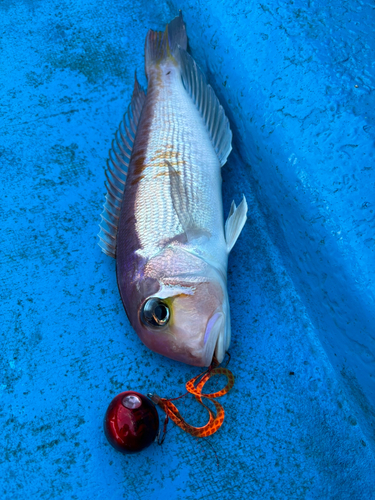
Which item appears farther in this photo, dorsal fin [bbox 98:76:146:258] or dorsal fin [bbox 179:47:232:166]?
dorsal fin [bbox 179:47:232:166]

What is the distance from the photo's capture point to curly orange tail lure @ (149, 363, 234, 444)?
4.41 feet

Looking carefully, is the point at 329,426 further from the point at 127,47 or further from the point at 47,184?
the point at 127,47

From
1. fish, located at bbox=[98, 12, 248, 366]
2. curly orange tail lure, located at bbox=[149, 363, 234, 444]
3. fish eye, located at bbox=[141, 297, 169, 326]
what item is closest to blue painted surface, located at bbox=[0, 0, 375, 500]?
curly orange tail lure, located at bbox=[149, 363, 234, 444]

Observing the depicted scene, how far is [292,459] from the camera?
1318mm

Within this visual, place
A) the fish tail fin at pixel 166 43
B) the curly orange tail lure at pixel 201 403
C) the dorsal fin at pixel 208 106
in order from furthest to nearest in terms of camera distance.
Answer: the fish tail fin at pixel 166 43
the dorsal fin at pixel 208 106
the curly orange tail lure at pixel 201 403

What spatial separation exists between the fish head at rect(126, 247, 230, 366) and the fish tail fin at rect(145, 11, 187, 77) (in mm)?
1189

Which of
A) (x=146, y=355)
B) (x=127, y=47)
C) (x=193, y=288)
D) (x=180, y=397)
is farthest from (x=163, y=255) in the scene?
(x=127, y=47)

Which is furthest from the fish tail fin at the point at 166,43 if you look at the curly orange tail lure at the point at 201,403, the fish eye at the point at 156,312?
the curly orange tail lure at the point at 201,403

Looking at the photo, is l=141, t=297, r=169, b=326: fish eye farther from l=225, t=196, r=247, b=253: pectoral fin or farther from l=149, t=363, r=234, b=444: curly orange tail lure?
l=225, t=196, r=247, b=253: pectoral fin

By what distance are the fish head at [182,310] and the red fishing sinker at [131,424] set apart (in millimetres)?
201

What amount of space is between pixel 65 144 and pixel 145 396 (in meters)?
Result: 1.35

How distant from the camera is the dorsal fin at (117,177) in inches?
61.0

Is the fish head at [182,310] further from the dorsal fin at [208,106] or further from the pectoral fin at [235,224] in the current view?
the dorsal fin at [208,106]

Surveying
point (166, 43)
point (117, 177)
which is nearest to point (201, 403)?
point (117, 177)
